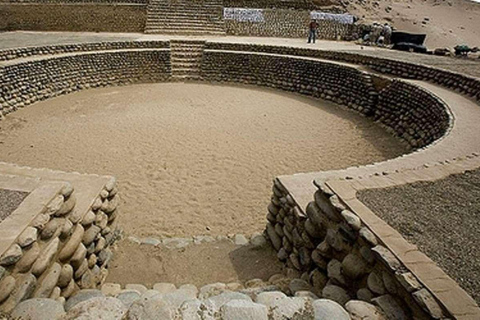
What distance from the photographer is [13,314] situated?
2.37 m

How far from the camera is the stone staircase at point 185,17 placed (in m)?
17.3

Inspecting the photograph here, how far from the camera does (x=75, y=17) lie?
17.8m

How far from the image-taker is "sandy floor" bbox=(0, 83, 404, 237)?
5.93m

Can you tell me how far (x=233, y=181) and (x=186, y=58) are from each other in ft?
28.9

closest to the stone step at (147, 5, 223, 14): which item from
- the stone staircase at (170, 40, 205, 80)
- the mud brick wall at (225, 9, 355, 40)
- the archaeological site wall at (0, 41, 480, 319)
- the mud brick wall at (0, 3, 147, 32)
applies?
the mud brick wall at (0, 3, 147, 32)

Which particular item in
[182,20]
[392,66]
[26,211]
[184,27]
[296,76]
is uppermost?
[182,20]

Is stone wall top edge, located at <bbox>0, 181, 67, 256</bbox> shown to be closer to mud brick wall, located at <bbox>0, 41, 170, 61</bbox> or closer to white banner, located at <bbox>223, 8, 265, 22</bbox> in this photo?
mud brick wall, located at <bbox>0, 41, 170, 61</bbox>

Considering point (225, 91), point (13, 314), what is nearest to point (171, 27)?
point (225, 91)

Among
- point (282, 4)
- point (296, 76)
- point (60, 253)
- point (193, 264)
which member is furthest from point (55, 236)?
point (282, 4)

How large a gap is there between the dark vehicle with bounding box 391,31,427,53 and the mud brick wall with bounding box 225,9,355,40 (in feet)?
8.20

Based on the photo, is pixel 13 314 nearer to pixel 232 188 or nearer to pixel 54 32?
pixel 232 188

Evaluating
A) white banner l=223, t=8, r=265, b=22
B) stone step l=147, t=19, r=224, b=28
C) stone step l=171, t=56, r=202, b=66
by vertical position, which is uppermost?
white banner l=223, t=8, r=265, b=22

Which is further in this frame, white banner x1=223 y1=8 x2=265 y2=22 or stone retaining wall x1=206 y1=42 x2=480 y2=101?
white banner x1=223 y1=8 x2=265 y2=22

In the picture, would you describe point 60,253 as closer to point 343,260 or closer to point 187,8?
point 343,260
